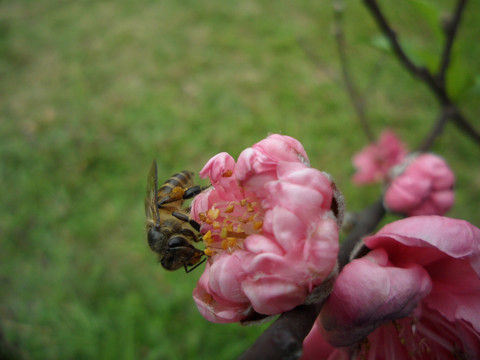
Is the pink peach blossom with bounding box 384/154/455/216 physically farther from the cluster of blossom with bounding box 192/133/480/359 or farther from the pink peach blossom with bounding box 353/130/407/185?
the pink peach blossom with bounding box 353/130/407/185

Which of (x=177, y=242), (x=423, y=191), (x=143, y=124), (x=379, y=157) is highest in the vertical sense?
(x=177, y=242)

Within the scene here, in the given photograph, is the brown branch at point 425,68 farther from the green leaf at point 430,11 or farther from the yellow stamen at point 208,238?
the yellow stamen at point 208,238

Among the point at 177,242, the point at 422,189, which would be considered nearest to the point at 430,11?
the point at 422,189

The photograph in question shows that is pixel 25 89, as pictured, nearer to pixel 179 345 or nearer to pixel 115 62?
pixel 115 62

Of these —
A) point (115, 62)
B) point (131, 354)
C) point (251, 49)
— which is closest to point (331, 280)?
point (131, 354)

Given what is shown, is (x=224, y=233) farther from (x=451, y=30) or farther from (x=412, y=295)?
(x=451, y=30)

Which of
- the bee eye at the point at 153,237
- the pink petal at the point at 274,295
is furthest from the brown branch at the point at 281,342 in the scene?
the bee eye at the point at 153,237
